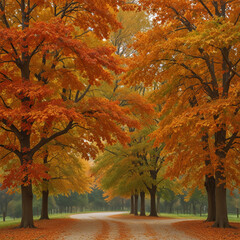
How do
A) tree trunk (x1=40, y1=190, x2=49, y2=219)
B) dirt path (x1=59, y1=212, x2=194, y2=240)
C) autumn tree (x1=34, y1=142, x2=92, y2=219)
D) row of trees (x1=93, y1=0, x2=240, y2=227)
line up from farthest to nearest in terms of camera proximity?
tree trunk (x1=40, y1=190, x2=49, y2=219), autumn tree (x1=34, y1=142, x2=92, y2=219), row of trees (x1=93, y1=0, x2=240, y2=227), dirt path (x1=59, y1=212, x2=194, y2=240)

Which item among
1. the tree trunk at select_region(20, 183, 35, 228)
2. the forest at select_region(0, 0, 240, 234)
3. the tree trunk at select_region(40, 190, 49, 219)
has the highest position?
the forest at select_region(0, 0, 240, 234)

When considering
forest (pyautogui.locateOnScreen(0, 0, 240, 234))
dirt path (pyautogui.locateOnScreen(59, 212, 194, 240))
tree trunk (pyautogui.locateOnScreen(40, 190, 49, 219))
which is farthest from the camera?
tree trunk (pyautogui.locateOnScreen(40, 190, 49, 219))

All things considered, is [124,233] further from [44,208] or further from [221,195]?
[44,208]

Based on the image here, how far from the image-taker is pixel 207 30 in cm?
846

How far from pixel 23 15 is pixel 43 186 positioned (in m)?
11.5

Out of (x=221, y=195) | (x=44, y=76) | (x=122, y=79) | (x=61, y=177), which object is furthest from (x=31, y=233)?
(x=61, y=177)

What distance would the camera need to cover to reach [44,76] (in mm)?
12812

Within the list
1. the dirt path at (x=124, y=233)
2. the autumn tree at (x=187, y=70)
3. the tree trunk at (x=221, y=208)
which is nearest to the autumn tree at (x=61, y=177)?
the dirt path at (x=124, y=233)

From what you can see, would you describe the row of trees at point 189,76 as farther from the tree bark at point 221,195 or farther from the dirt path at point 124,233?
the dirt path at point 124,233

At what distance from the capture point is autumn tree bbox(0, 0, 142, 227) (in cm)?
1000

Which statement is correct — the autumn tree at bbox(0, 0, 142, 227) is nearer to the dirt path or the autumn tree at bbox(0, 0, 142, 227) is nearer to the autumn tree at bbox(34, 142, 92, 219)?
the dirt path

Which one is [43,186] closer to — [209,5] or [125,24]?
[125,24]

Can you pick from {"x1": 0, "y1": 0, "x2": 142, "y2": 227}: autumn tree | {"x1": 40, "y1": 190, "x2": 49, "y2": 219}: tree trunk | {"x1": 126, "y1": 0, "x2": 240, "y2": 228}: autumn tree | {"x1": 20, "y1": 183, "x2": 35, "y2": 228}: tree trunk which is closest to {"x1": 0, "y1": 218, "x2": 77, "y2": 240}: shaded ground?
{"x1": 20, "y1": 183, "x2": 35, "y2": 228}: tree trunk

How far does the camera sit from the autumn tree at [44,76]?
394 inches
